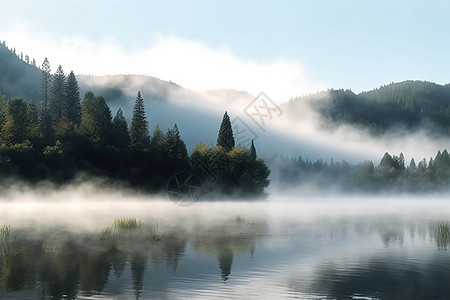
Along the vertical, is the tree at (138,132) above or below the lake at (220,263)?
above

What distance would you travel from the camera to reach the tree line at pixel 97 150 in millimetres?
127688

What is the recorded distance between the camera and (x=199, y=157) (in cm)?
15850

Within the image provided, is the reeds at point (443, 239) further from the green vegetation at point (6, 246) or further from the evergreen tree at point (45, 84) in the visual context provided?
the evergreen tree at point (45, 84)

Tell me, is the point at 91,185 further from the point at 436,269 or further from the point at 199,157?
the point at 436,269

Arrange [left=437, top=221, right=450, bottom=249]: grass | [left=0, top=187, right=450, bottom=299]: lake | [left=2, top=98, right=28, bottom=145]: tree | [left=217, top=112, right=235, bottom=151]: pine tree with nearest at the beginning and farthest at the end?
[left=0, top=187, right=450, bottom=299]: lake
[left=437, top=221, right=450, bottom=249]: grass
[left=2, top=98, right=28, bottom=145]: tree
[left=217, top=112, right=235, bottom=151]: pine tree

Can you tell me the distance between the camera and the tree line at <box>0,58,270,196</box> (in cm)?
12769

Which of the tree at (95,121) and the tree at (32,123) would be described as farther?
the tree at (95,121)

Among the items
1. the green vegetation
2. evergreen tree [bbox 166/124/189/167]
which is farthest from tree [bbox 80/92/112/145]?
the green vegetation

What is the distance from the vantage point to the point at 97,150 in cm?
14150

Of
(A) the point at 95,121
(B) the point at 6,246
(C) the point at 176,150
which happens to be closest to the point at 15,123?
(A) the point at 95,121

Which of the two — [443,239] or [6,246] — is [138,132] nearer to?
[6,246]

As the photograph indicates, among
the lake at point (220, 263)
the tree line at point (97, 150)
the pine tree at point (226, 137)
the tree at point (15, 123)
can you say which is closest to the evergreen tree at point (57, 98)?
the tree line at point (97, 150)

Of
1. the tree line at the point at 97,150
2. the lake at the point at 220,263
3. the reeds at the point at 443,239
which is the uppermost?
the tree line at the point at 97,150

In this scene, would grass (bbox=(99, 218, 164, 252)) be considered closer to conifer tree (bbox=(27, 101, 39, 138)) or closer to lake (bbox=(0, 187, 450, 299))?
lake (bbox=(0, 187, 450, 299))
